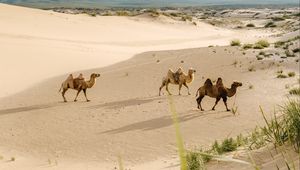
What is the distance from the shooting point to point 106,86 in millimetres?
18578

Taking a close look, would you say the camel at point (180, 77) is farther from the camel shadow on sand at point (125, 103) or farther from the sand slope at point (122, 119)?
the camel shadow on sand at point (125, 103)

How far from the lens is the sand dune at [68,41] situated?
2352 cm

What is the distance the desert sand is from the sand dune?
3.5 inches

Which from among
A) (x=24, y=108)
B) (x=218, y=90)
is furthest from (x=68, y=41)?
(x=218, y=90)

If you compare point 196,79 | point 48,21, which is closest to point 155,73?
point 196,79

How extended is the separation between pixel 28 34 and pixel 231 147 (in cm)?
3059

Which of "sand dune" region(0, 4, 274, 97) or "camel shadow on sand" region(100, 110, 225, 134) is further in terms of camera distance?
"sand dune" region(0, 4, 274, 97)

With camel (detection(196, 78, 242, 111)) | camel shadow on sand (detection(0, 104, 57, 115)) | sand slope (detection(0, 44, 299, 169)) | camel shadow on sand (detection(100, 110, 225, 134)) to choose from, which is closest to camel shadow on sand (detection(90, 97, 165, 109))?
sand slope (detection(0, 44, 299, 169))

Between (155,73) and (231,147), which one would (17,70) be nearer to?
(155,73)

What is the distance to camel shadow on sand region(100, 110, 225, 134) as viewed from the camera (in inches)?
474

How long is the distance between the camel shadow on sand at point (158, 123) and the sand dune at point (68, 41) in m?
6.82

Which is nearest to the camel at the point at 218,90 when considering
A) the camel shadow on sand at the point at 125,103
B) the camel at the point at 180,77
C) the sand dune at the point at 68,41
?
the camel at the point at 180,77

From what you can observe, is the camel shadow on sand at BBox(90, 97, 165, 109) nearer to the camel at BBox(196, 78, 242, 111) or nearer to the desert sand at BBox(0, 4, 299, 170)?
the desert sand at BBox(0, 4, 299, 170)

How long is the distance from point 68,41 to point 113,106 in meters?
22.0
